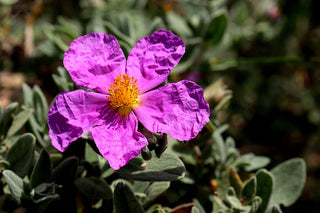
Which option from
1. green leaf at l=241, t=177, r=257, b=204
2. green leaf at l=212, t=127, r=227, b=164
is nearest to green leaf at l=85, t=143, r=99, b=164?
green leaf at l=212, t=127, r=227, b=164

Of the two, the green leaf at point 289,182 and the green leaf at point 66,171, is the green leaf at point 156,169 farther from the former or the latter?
the green leaf at point 289,182

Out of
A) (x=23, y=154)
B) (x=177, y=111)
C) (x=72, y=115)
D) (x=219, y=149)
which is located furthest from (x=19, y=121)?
(x=219, y=149)

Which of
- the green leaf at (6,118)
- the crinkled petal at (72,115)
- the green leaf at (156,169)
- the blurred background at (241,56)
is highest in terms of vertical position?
the crinkled petal at (72,115)

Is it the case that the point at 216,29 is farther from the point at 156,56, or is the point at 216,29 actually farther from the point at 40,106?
the point at 40,106

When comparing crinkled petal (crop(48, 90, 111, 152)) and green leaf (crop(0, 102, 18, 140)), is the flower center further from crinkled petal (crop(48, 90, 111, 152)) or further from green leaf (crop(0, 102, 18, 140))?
green leaf (crop(0, 102, 18, 140))

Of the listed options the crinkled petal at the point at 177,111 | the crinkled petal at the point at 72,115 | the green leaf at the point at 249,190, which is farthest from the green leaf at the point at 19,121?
the green leaf at the point at 249,190

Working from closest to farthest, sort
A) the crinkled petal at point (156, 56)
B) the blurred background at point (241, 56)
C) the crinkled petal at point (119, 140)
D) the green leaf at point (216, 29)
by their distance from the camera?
1. the crinkled petal at point (119, 140)
2. the crinkled petal at point (156, 56)
3. the green leaf at point (216, 29)
4. the blurred background at point (241, 56)
